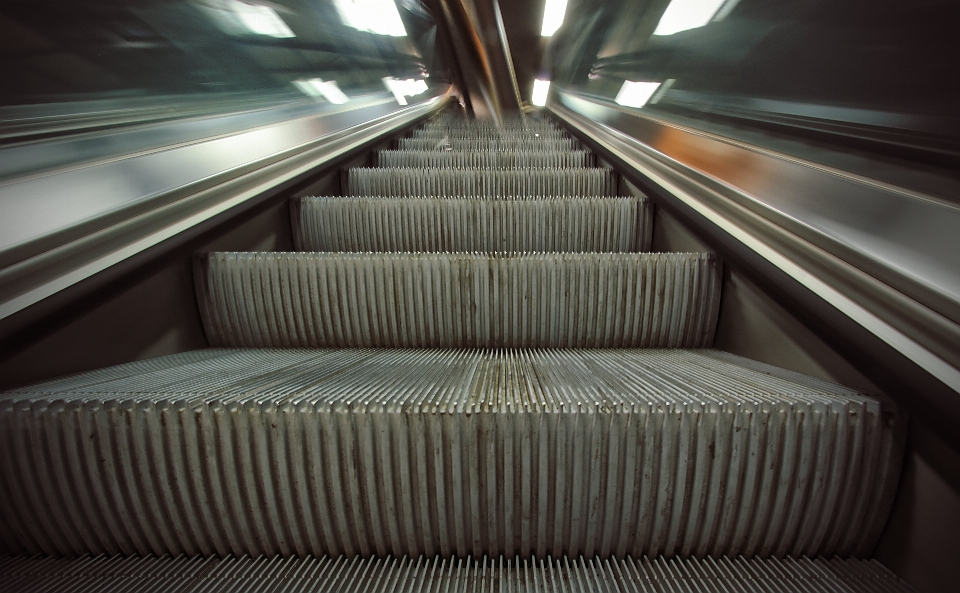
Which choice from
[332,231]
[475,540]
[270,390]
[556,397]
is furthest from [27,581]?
[332,231]

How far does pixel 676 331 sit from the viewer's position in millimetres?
1312

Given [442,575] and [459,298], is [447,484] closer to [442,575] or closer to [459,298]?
[442,575]

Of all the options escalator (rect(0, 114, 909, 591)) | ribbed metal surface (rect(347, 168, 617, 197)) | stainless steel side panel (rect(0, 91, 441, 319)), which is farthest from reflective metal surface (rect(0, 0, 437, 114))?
escalator (rect(0, 114, 909, 591))

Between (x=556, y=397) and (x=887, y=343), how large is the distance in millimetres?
482

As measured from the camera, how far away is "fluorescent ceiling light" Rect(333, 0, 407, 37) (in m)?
3.60

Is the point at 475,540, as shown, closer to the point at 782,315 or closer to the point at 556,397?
the point at 556,397

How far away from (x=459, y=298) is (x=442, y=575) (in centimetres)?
A: 70

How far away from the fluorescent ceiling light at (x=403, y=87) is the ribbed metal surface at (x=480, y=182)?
84.9 inches

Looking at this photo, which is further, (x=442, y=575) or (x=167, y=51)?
(x=167, y=51)

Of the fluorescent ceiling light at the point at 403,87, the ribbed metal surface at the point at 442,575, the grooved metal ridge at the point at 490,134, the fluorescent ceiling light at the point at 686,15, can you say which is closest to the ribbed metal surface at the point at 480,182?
the fluorescent ceiling light at the point at 686,15

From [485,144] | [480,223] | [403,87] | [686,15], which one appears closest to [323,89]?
[485,144]

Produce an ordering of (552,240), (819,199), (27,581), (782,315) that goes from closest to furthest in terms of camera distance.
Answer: (27,581), (819,199), (782,315), (552,240)

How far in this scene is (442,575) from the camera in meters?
0.79

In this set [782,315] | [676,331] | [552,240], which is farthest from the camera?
[552,240]
